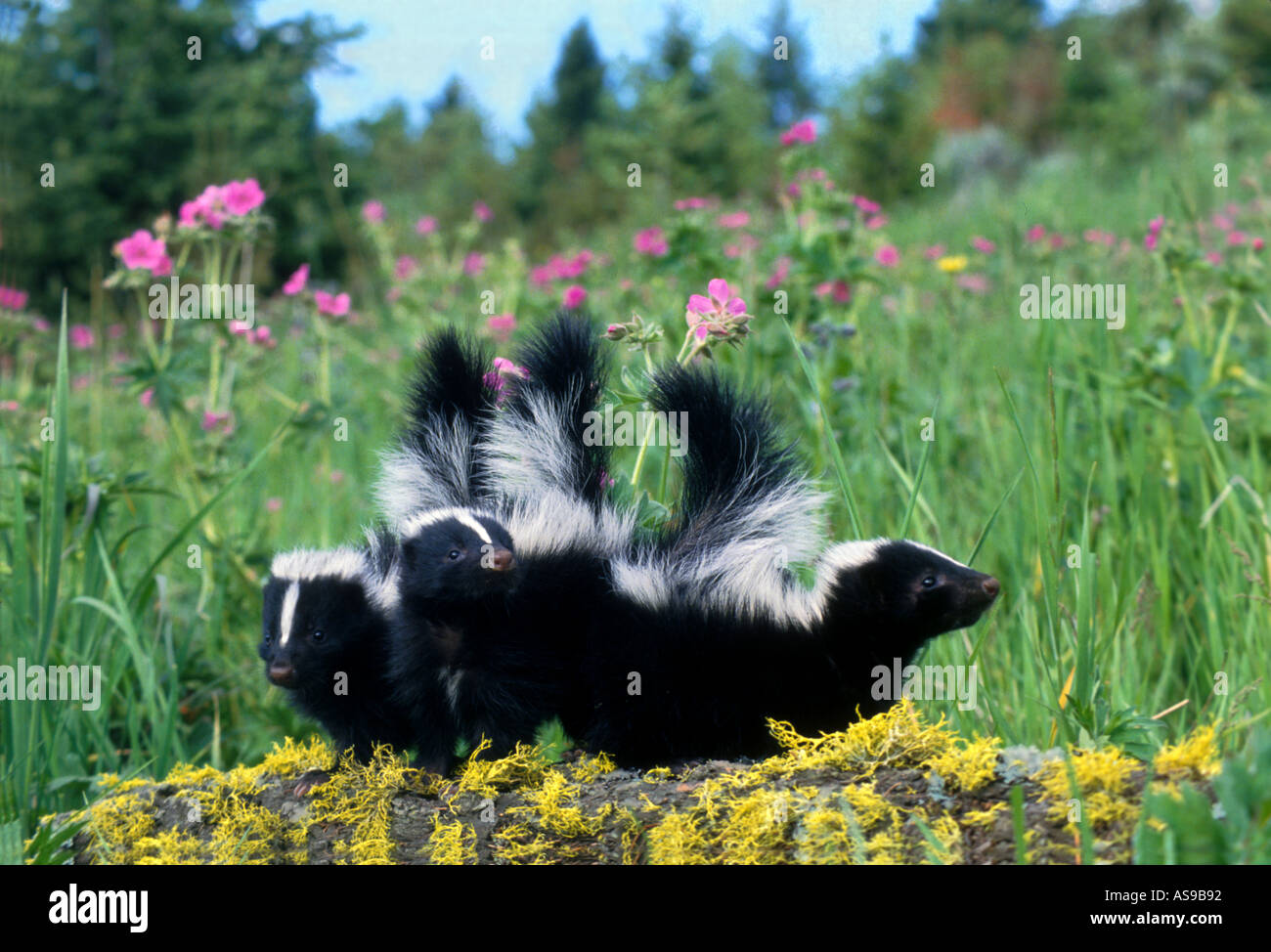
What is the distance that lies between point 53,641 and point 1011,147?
2238 centimetres

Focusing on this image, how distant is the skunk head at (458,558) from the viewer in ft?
8.09

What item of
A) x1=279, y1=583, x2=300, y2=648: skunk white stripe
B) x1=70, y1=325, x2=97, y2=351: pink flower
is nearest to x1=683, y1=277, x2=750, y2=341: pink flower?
x1=279, y1=583, x2=300, y2=648: skunk white stripe

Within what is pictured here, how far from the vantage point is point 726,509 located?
274 cm

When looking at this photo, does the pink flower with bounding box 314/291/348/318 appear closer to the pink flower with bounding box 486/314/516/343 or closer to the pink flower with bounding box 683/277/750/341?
the pink flower with bounding box 486/314/516/343

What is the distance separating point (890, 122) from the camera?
776 inches

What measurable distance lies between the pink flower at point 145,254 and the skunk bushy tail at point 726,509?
7.86 ft

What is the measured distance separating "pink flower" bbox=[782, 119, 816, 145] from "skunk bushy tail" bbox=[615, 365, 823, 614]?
2541 mm

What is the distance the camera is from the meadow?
9.42 ft

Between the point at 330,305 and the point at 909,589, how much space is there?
307cm

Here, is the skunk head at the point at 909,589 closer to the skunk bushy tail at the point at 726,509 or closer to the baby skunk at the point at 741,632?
the baby skunk at the point at 741,632

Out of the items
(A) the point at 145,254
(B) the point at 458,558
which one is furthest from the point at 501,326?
(B) the point at 458,558

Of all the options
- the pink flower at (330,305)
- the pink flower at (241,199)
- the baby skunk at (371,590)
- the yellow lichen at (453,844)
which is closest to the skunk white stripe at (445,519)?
the baby skunk at (371,590)

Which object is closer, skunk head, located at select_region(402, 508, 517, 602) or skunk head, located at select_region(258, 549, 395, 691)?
skunk head, located at select_region(402, 508, 517, 602)

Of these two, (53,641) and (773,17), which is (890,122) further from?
(53,641)
